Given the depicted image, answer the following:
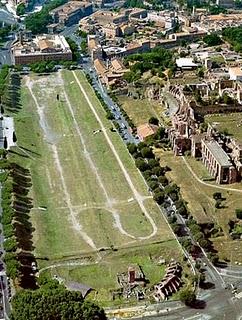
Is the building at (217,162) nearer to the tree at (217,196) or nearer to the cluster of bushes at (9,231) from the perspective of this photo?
the tree at (217,196)

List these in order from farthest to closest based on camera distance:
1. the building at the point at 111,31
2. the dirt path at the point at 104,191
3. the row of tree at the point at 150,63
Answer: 1. the building at the point at 111,31
2. the row of tree at the point at 150,63
3. the dirt path at the point at 104,191

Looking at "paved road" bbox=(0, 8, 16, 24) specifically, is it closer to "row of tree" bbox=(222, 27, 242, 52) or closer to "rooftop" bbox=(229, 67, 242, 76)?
"row of tree" bbox=(222, 27, 242, 52)

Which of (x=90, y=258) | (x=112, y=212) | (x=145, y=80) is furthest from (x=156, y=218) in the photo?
(x=145, y=80)

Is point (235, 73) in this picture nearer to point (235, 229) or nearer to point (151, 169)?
point (151, 169)

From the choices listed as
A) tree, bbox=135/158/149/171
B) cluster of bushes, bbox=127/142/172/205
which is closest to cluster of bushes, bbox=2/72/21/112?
cluster of bushes, bbox=127/142/172/205

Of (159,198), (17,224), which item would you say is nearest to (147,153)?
(159,198)

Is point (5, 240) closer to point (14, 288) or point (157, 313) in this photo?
point (14, 288)

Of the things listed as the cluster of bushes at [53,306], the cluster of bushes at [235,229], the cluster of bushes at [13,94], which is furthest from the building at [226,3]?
the cluster of bushes at [53,306]
